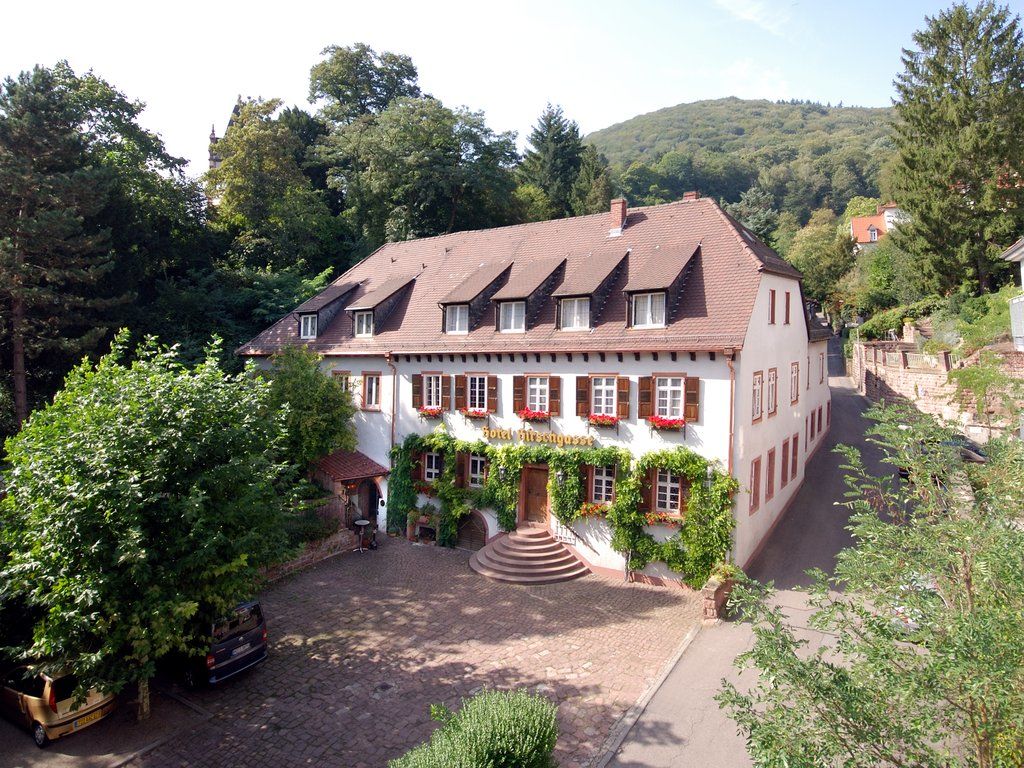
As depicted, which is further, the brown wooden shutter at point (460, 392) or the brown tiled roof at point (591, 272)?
the brown wooden shutter at point (460, 392)

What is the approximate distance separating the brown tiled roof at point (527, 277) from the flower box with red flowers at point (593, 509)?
7.09 m

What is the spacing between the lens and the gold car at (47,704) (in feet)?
36.1

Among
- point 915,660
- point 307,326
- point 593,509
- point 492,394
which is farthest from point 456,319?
point 915,660

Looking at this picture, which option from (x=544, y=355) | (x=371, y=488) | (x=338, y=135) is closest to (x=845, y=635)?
(x=544, y=355)

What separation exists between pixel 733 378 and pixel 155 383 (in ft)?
44.7

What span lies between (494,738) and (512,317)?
51.1 feet

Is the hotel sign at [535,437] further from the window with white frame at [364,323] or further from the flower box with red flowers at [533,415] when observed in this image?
the window with white frame at [364,323]

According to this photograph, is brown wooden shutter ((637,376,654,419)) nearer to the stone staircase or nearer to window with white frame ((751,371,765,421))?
window with white frame ((751,371,765,421))

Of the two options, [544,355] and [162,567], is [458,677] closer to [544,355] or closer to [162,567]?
[162,567]

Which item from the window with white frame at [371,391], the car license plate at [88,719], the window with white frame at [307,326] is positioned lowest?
the car license plate at [88,719]

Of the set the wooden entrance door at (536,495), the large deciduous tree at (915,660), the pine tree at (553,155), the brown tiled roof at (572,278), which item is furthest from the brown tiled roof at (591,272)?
the pine tree at (553,155)

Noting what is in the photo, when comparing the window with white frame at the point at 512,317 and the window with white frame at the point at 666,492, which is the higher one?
the window with white frame at the point at 512,317

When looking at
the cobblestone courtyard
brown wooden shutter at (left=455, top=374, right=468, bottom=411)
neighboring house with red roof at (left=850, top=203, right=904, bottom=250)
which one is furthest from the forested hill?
the cobblestone courtyard

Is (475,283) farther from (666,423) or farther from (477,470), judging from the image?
(666,423)
